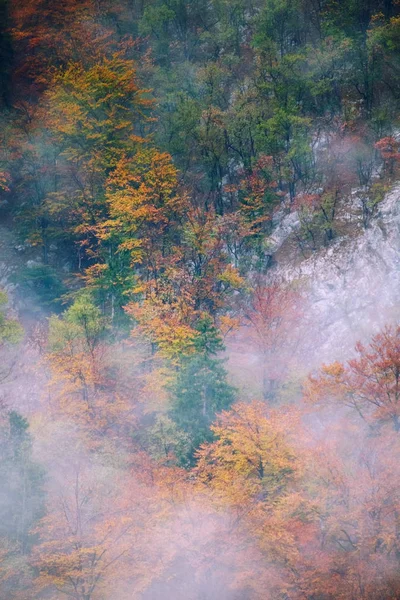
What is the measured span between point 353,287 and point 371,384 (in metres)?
8.58

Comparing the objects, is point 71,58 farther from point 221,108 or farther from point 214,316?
point 214,316

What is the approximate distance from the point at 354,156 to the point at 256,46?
13.6m

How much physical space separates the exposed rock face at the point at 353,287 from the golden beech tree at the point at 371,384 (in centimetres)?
336

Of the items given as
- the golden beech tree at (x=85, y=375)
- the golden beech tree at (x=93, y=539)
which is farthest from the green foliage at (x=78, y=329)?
the golden beech tree at (x=93, y=539)

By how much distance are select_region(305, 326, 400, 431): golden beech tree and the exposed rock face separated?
132 inches

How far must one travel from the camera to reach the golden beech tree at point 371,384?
2962 centimetres

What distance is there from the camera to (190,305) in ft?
123

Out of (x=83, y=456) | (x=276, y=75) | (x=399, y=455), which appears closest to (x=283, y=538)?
(x=399, y=455)

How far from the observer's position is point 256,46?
47.6 meters

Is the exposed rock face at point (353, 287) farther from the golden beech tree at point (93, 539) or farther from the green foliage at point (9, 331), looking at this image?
the green foliage at point (9, 331)

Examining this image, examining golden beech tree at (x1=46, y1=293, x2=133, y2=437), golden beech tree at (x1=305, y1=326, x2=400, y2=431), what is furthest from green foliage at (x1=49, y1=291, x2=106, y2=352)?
golden beech tree at (x1=305, y1=326, x2=400, y2=431)

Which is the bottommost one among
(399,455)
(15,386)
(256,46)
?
(399,455)

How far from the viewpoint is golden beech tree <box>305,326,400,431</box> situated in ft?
97.2

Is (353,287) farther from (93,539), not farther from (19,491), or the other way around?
(19,491)
